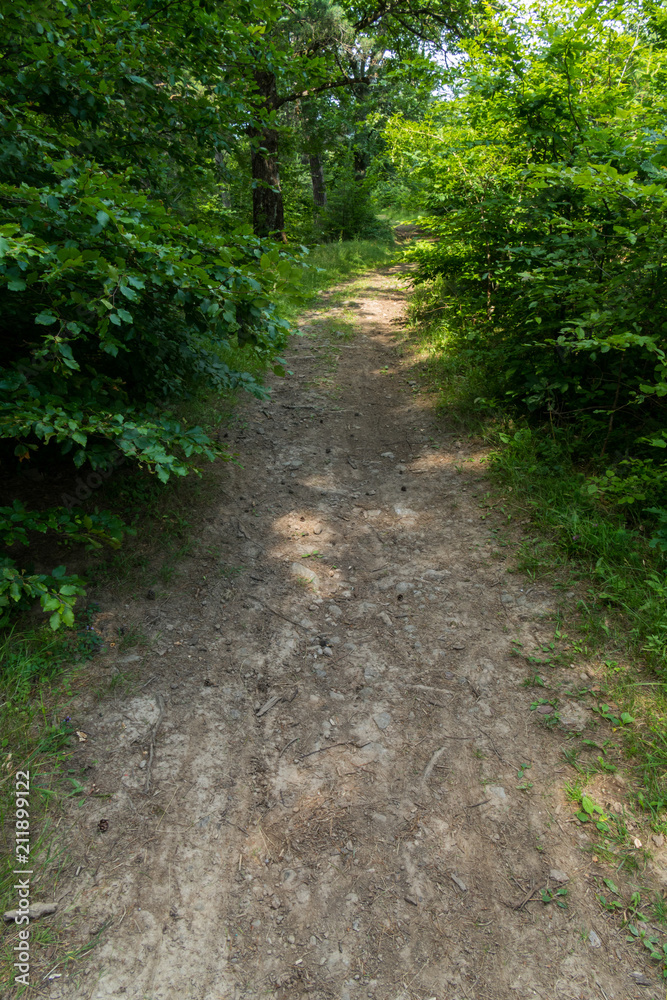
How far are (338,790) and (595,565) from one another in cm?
217

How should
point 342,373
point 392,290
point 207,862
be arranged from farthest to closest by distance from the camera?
point 392,290
point 342,373
point 207,862

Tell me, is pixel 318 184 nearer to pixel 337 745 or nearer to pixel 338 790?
pixel 337 745

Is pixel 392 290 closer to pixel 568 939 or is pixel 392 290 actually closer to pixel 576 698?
pixel 576 698

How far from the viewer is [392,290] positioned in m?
10.6

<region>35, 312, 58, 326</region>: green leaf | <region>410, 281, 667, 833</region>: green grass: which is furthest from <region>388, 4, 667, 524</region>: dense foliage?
<region>35, 312, 58, 326</region>: green leaf

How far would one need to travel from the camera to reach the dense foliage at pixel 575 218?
11.1 ft

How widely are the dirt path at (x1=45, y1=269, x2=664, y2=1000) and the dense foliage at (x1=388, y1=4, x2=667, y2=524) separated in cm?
120

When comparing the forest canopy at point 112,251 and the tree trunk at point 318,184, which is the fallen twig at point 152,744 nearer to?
the forest canopy at point 112,251

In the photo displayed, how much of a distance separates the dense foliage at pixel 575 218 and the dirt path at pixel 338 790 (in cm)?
120

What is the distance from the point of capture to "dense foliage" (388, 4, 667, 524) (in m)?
3.37

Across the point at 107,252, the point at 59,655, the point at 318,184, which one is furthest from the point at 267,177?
the point at 318,184

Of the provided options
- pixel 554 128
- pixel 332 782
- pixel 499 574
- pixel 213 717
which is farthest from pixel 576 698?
pixel 554 128

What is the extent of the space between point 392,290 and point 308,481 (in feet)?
23.3

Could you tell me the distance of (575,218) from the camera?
4371 mm
